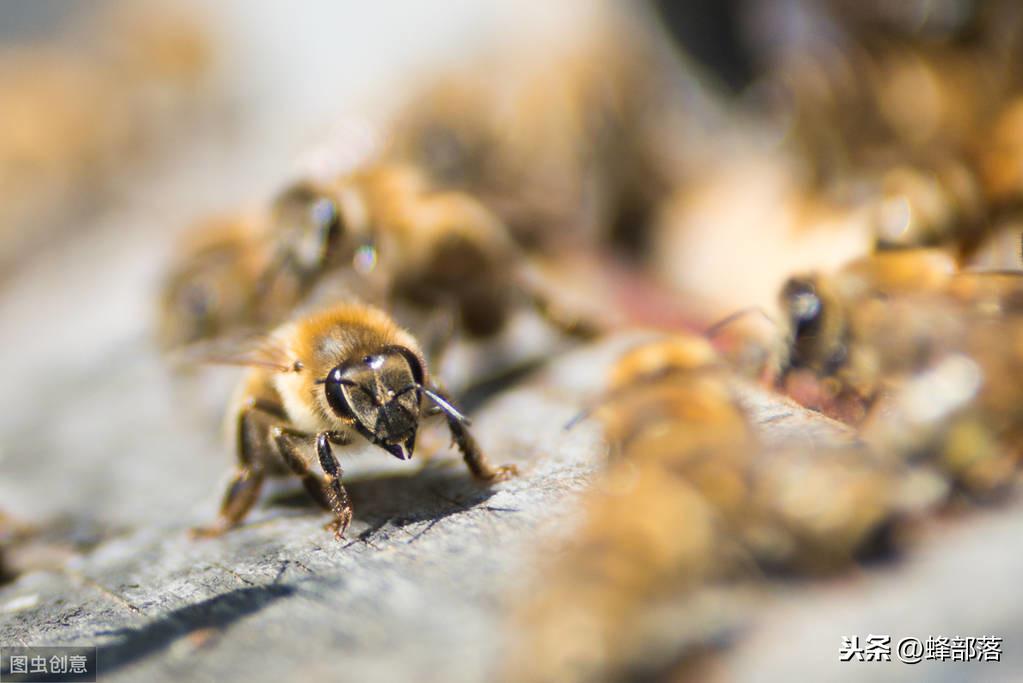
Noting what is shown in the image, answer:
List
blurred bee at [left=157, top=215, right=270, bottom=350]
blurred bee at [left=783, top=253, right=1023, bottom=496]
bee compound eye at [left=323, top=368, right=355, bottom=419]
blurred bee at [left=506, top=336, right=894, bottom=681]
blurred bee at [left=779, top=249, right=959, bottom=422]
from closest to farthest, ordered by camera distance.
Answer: blurred bee at [left=506, top=336, right=894, bottom=681], blurred bee at [left=783, top=253, right=1023, bottom=496], blurred bee at [left=779, top=249, right=959, bottom=422], bee compound eye at [left=323, top=368, right=355, bottom=419], blurred bee at [left=157, top=215, right=270, bottom=350]

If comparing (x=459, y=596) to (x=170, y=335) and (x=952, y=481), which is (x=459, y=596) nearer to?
(x=952, y=481)

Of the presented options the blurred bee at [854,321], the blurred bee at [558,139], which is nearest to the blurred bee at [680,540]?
the blurred bee at [854,321]

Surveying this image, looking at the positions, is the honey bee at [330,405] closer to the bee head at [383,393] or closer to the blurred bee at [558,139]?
A: the bee head at [383,393]

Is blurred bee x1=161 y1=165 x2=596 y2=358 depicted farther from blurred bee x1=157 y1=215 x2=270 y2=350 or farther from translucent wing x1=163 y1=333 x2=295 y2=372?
translucent wing x1=163 y1=333 x2=295 y2=372

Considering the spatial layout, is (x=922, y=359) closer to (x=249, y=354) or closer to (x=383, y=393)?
(x=383, y=393)

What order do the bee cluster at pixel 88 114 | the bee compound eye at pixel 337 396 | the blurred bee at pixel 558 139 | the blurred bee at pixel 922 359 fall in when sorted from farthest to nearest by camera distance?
the bee cluster at pixel 88 114 < the blurred bee at pixel 558 139 < the bee compound eye at pixel 337 396 < the blurred bee at pixel 922 359

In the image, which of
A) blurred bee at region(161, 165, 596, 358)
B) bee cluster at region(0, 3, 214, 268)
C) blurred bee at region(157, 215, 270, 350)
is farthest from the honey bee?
bee cluster at region(0, 3, 214, 268)

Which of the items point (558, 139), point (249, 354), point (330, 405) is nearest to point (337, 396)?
point (330, 405)
